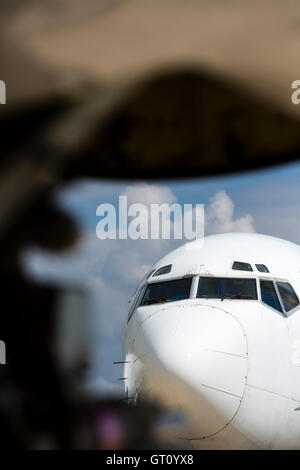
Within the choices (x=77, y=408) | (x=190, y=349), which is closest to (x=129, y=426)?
(x=77, y=408)

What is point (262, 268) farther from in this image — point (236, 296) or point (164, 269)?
point (164, 269)

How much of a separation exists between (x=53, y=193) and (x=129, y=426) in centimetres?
35

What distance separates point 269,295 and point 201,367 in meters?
1.60

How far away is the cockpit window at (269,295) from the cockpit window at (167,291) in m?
0.82

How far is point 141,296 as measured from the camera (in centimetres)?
800

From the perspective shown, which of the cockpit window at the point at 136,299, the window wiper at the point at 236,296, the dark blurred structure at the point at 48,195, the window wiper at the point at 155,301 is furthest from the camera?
the cockpit window at the point at 136,299

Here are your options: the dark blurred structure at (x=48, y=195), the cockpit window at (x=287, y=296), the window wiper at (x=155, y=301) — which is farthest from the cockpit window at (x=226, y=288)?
the dark blurred structure at (x=48, y=195)

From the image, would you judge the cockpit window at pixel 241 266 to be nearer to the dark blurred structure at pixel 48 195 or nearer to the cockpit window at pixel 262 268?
the cockpit window at pixel 262 268

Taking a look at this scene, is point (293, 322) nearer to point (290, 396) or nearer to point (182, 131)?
point (290, 396)

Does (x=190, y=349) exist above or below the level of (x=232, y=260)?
below

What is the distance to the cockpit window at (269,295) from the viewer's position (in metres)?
6.95

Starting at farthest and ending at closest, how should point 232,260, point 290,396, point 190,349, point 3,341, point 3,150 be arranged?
point 232,260, point 290,396, point 190,349, point 3,341, point 3,150

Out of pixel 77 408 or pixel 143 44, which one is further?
pixel 143 44

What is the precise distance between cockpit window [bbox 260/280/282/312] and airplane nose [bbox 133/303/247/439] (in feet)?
2.51
